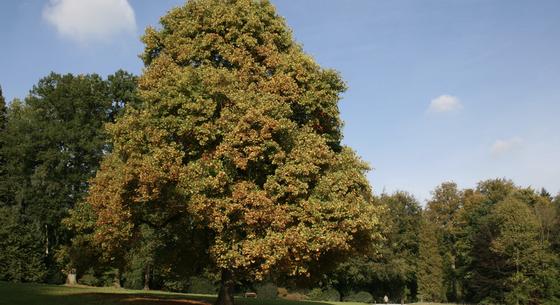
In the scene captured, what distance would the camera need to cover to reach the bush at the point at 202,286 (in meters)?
49.8

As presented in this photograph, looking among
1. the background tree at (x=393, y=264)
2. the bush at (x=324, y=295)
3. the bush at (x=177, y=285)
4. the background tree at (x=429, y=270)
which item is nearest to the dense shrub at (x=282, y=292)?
the bush at (x=324, y=295)

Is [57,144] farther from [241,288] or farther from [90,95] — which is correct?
[241,288]

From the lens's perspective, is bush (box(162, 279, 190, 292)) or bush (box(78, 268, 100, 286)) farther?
bush (box(162, 279, 190, 292))

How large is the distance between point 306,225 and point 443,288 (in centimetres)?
6666

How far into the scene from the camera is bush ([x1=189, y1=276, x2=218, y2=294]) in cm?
4981

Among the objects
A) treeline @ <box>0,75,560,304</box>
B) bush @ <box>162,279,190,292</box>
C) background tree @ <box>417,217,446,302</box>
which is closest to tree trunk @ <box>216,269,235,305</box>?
treeline @ <box>0,75,560,304</box>

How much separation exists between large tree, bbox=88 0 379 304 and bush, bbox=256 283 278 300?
98.6 ft

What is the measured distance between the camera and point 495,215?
69.6 metres

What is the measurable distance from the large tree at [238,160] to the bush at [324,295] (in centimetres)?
3776

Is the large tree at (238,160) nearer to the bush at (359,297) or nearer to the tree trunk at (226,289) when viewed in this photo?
the tree trunk at (226,289)

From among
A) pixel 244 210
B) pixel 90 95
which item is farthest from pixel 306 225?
pixel 90 95

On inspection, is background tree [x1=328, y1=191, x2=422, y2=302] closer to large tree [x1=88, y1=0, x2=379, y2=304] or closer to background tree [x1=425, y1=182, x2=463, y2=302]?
background tree [x1=425, y1=182, x2=463, y2=302]

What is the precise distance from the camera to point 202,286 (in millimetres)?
50219

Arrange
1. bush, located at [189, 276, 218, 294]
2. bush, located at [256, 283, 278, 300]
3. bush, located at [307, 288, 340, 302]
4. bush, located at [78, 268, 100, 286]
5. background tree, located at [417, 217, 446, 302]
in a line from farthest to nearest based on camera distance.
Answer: background tree, located at [417, 217, 446, 302] → bush, located at [307, 288, 340, 302] → bush, located at [256, 283, 278, 300] → bush, located at [189, 276, 218, 294] → bush, located at [78, 268, 100, 286]
